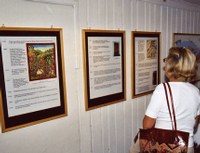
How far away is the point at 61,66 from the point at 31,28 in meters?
0.37

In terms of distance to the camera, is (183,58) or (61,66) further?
(61,66)

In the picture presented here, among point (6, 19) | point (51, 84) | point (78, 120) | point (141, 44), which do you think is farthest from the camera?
point (141, 44)

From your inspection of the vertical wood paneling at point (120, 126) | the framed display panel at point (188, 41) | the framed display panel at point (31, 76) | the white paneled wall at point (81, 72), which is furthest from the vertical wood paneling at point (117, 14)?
the framed display panel at point (188, 41)

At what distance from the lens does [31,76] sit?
4.75 feet

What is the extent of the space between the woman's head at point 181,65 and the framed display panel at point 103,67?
649mm

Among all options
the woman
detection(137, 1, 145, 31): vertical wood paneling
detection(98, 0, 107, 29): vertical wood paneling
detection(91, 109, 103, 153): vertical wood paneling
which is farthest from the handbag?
detection(137, 1, 145, 31): vertical wood paneling

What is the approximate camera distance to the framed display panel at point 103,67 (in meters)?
1.80

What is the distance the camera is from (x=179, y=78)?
1.43 m

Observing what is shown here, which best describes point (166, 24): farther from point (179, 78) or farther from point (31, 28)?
point (31, 28)

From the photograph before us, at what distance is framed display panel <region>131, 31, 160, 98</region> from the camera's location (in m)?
2.22

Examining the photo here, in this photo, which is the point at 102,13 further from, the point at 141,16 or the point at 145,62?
the point at 145,62

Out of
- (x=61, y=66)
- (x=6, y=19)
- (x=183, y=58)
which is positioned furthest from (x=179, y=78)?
(x=6, y=19)

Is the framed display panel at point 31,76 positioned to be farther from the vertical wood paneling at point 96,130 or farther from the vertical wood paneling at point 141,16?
the vertical wood paneling at point 141,16

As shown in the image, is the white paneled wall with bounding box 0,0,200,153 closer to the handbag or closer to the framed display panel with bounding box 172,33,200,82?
the framed display panel with bounding box 172,33,200,82
